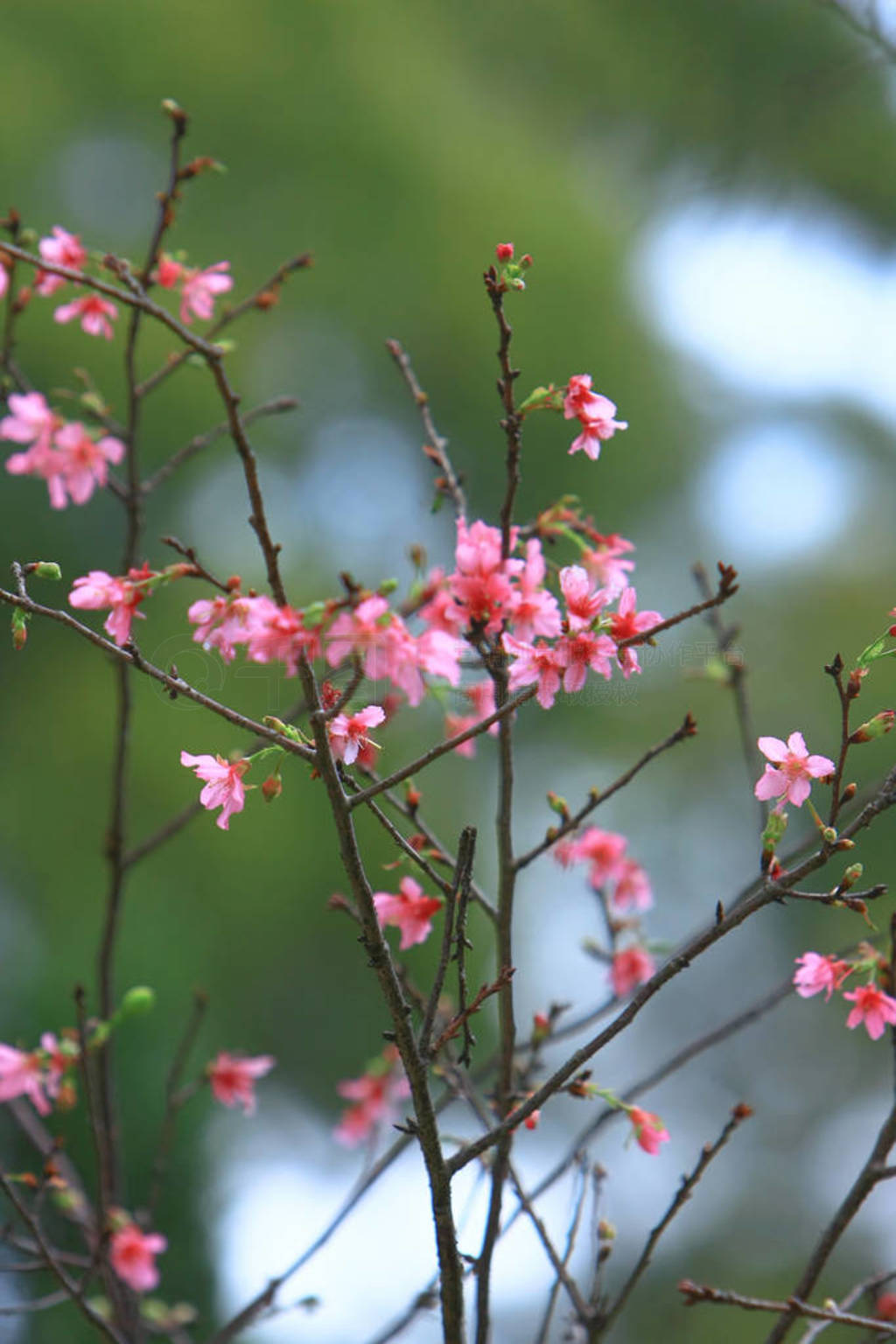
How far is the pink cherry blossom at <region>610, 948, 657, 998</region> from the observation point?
→ 97cm

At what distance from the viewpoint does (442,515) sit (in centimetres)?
180

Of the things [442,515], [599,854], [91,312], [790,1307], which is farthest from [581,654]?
[442,515]

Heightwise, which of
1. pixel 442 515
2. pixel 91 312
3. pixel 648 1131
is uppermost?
pixel 442 515

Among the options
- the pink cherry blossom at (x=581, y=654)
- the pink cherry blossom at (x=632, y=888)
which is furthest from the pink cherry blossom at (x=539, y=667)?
the pink cherry blossom at (x=632, y=888)

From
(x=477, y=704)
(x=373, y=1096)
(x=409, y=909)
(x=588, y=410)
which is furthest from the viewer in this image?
(x=373, y=1096)

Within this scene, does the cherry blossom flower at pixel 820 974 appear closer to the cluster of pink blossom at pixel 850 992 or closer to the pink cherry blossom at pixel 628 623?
the cluster of pink blossom at pixel 850 992

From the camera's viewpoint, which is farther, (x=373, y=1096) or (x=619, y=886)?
(x=373, y=1096)

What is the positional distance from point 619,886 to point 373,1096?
0.33 meters

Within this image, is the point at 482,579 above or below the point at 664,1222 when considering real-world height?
above

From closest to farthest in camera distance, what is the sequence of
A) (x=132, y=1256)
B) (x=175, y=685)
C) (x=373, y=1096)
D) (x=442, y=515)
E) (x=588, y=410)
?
(x=175, y=685) → (x=588, y=410) → (x=132, y=1256) → (x=373, y=1096) → (x=442, y=515)

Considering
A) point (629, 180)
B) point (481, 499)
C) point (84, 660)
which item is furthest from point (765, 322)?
point (84, 660)

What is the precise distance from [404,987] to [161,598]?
108 inches

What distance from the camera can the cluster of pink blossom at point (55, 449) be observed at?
2.49 feet

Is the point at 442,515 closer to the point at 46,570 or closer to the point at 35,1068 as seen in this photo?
the point at 35,1068
